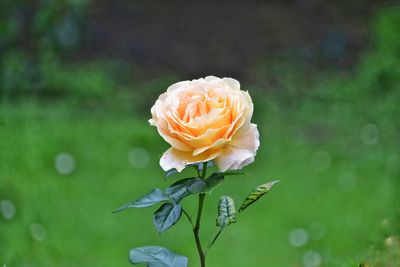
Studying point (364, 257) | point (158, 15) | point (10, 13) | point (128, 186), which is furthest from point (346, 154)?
point (364, 257)

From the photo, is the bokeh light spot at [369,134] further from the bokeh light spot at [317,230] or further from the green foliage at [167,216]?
the green foliage at [167,216]

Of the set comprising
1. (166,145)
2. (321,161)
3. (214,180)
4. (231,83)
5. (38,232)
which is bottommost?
(321,161)

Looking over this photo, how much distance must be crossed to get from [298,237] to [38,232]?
1046 mm

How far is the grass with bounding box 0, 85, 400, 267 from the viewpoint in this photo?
11.0ft

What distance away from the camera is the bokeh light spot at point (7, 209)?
10.7 feet

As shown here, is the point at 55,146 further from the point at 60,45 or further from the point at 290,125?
the point at 290,125

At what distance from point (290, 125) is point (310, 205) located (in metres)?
1.11

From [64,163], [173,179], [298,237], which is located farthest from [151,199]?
[64,163]

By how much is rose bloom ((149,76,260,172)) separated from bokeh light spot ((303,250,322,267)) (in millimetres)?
1889

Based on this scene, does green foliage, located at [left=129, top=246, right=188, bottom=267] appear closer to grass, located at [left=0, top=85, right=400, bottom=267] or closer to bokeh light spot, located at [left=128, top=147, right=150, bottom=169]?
grass, located at [left=0, top=85, right=400, bottom=267]

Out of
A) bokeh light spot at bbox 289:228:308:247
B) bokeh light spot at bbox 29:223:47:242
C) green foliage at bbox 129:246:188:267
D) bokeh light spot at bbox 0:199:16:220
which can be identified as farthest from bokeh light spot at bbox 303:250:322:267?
→ green foliage at bbox 129:246:188:267

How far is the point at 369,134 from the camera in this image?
475 centimetres

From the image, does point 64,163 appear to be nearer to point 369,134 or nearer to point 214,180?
point 369,134

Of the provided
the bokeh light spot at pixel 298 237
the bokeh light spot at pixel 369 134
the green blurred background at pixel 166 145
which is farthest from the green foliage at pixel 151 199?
the bokeh light spot at pixel 369 134
